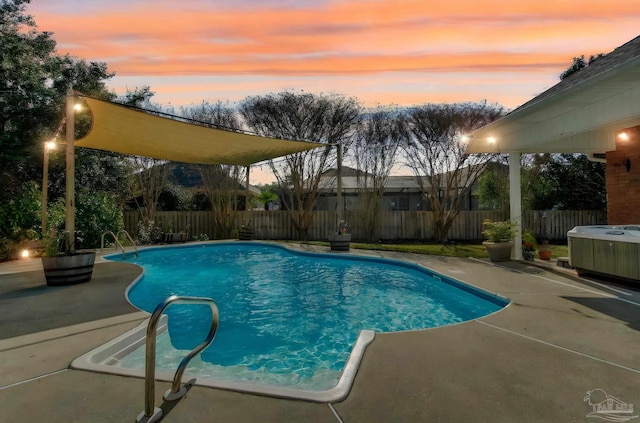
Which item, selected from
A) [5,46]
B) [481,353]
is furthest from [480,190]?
[5,46]

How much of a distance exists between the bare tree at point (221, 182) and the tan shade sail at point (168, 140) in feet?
14.4

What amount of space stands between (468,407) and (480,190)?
1720 centimetres

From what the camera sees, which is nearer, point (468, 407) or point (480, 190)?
point (468, 407)

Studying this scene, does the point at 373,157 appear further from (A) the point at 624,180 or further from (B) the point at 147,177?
(B) the point at 147,177

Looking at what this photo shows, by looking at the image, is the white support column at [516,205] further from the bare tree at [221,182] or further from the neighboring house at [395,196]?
the bare tree at [221,182]

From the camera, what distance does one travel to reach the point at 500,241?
830cm

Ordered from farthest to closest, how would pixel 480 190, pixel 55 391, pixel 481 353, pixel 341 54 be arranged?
→ 1. pixel 480 190
2. pixel 341 54
3. pixel 481 353
4. pixel 55 391

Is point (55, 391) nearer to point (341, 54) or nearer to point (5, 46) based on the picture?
point (341, 54)

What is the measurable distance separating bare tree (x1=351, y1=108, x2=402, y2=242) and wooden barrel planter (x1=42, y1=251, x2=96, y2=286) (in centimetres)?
1057

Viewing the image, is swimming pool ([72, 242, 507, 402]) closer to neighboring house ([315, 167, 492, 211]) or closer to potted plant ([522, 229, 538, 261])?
potted plant ([522, 229, 538, 261])

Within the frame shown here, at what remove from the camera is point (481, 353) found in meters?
2.99

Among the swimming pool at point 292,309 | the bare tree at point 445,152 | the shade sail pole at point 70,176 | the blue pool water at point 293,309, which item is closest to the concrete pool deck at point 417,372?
the swimming pool at point 292,309

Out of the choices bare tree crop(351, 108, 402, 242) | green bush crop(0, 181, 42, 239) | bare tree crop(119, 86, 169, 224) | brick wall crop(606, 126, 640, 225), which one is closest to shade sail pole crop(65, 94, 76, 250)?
green bush crop(0, 181, 42, 239)

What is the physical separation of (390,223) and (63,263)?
1167cm
